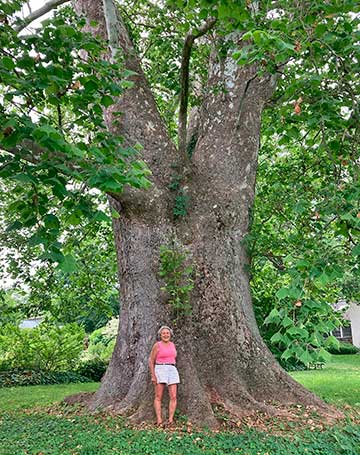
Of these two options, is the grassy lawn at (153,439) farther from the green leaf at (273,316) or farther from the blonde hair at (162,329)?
the green leaf at (273,316)

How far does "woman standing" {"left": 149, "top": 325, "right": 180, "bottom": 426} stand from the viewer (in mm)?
A: 5059

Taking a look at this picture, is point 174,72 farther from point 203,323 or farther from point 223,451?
point 223,451

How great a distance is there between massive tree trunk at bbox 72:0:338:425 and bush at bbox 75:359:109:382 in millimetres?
6321

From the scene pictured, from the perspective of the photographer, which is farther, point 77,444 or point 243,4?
point 77,444

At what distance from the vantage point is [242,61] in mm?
3473

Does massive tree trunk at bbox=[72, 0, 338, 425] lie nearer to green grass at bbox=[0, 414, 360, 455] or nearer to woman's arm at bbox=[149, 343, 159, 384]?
woman's arm at bbox=[149, 343, 159, 384]

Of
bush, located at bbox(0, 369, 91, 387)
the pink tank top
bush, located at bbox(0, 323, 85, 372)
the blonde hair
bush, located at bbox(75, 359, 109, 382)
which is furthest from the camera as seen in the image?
bush, located at bbox(75, 359, 109, 382)

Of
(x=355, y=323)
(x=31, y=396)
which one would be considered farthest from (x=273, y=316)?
(x=355, y=323)

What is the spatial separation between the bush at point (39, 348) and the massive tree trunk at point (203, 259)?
5.72m

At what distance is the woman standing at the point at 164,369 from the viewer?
5059 mm

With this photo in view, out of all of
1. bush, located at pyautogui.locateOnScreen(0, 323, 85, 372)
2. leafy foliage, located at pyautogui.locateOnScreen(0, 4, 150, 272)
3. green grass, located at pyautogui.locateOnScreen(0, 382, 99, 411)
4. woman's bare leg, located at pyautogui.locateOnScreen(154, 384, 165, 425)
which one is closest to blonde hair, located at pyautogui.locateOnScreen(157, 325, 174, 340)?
woman's bare leg, located at pyautogui.locateOnScreen(154, 384, 165, 425)

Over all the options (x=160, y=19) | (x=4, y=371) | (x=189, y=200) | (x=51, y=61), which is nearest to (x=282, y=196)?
(x=189, y=200)

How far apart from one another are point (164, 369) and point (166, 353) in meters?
0.20

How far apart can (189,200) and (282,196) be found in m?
1.97
